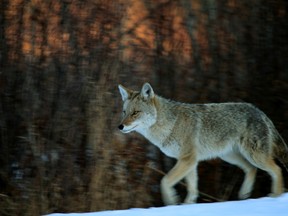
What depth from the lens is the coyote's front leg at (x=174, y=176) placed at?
285 inches

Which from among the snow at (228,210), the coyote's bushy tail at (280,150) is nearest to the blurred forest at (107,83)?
the coyote's bushy tail at (280,150)

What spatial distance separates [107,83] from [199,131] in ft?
6.84

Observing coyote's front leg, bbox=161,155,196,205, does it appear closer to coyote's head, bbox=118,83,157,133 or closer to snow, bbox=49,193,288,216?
coyote's head, bbox=118,83,157,133

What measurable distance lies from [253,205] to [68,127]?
4379mm

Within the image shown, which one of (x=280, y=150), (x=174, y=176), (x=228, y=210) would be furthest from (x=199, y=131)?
(x=228, y=210)

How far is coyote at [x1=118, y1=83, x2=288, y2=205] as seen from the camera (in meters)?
7.45

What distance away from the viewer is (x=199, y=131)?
7574 millimetres

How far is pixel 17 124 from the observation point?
30.4ft

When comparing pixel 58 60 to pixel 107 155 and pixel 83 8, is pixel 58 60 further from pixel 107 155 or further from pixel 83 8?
pixel 107 155

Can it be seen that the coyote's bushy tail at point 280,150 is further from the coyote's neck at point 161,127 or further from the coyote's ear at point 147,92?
the coyote's ear at point 147,92

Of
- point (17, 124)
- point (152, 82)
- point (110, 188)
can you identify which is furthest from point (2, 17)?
point (110, 188)

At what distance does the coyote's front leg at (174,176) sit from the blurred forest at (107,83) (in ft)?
4.93

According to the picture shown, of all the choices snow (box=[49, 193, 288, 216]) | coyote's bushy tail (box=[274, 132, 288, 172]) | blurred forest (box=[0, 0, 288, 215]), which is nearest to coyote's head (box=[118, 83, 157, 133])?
blurred forest (box=[0, 0, 288, 215])

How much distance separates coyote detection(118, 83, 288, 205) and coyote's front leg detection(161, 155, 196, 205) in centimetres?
1
